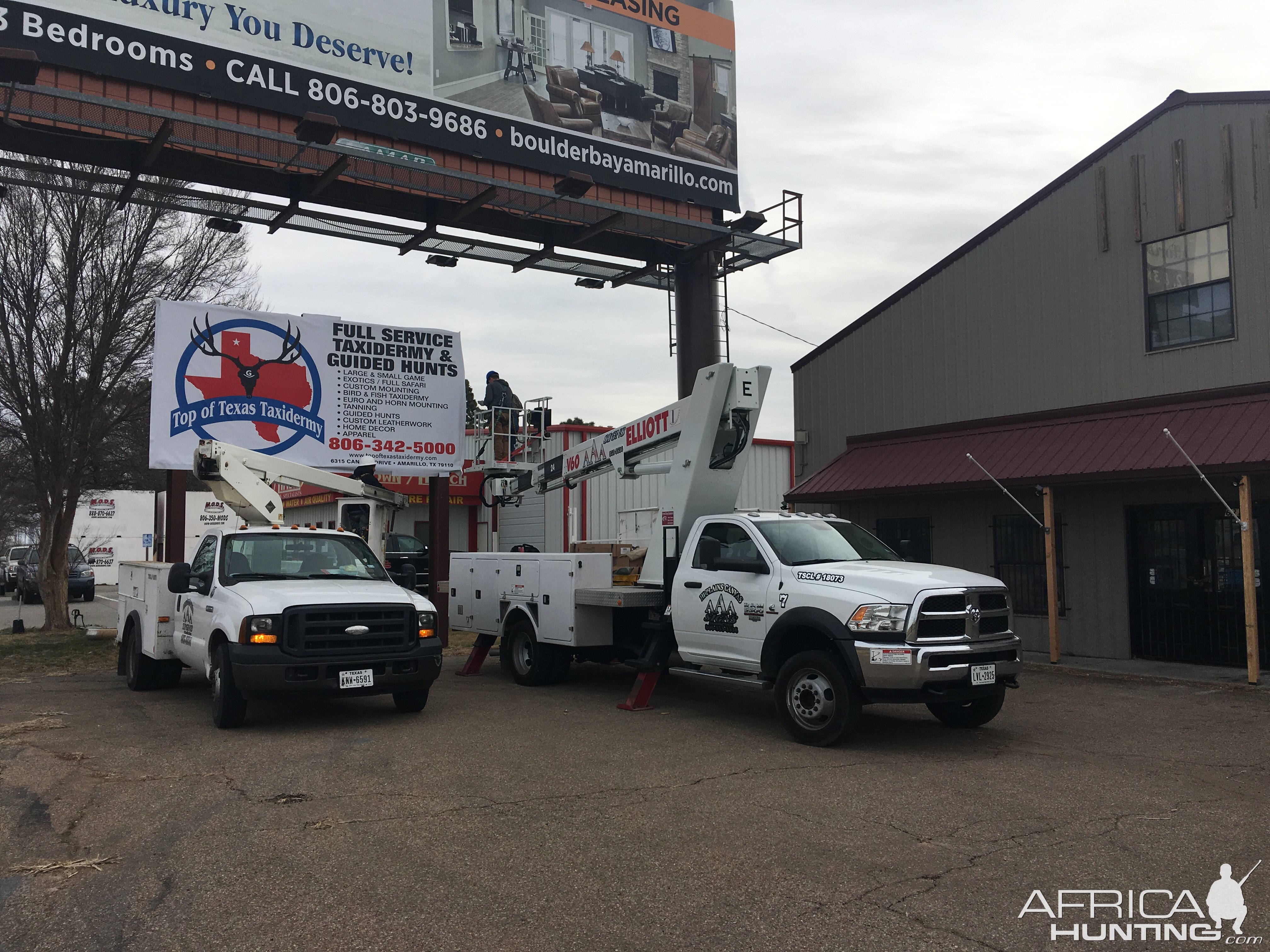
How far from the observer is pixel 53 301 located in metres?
18.7

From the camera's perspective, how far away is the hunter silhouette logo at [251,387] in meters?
15.7

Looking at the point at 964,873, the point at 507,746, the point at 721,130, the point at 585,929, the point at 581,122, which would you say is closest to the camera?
the point at 585,929

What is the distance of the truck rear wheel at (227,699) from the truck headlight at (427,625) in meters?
1.74

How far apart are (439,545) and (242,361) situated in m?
4.54

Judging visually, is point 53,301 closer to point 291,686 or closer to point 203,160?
point 203,160

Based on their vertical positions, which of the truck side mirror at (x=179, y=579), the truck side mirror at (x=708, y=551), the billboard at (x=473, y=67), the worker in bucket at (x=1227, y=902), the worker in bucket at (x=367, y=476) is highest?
the billboard at (x=473, y=67)

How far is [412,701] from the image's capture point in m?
10.5

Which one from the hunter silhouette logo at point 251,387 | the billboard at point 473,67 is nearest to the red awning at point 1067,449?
the billboard at point 473,67

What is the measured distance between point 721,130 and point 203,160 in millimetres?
9379

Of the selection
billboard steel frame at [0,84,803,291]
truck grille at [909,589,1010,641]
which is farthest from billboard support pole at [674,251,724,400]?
truck grille at [909,589,1010,641]

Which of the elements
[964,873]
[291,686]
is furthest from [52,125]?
[964,873]

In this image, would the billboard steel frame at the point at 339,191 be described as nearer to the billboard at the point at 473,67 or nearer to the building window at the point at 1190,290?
the billboard at the point at 473,67

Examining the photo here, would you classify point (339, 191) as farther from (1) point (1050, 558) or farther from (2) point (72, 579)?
(2) point (72, 579)

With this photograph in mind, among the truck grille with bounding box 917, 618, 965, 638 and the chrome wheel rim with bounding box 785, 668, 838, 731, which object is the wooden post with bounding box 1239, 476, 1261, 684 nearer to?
the truck grille with bounding box 917, 618, 965, 638
